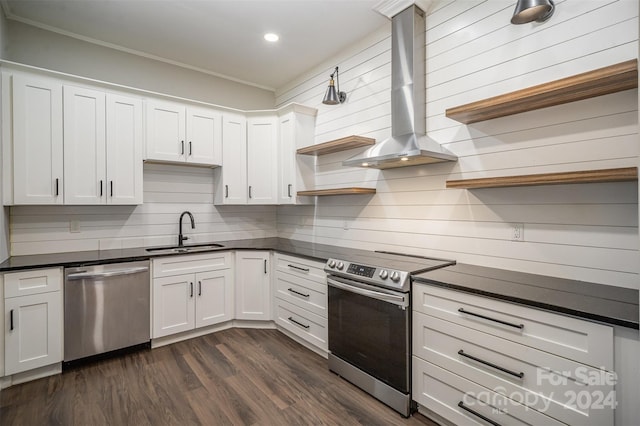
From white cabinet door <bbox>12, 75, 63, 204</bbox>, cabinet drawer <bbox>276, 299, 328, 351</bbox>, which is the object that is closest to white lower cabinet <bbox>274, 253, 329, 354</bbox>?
cabinet drawer <bbox>276, 299, 328, 351</bbox>

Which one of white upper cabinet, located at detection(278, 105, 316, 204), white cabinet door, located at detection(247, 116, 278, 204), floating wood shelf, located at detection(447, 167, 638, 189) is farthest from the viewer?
white cabinet door, located at detection(247, 116, 278, 204)

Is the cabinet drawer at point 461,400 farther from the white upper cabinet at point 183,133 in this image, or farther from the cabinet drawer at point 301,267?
the white upper cabinet at point 183,133

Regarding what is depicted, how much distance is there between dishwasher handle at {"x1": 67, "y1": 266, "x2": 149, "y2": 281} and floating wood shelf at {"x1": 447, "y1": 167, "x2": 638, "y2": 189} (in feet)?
9.30

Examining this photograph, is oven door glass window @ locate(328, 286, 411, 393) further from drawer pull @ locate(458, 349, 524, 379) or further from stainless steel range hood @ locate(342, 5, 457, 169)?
stainless steel range hood @ locate(342, 5, 457, 169)

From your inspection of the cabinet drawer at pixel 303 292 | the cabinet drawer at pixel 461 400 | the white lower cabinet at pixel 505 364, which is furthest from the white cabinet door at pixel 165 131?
the cabinet drawer at pixel 461 400

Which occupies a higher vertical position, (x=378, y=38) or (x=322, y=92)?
(x=378, y=38)

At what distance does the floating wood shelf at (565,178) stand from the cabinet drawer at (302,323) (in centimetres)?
171

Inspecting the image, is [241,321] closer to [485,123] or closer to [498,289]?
[498,289]

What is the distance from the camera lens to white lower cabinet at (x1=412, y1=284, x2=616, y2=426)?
4.57 ft

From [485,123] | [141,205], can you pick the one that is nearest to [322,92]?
[485,123]

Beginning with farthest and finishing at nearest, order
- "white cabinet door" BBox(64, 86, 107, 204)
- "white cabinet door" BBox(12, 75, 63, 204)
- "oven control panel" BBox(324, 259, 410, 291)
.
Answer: "white cabinet door" BBox(64, 86, 107, 204), "white cabinet door" BBox(12, 75, 63, 204), "oven control panel" BBox(324, 259, 410, 291)

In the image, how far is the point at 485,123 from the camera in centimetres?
228

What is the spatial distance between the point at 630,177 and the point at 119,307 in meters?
3.70

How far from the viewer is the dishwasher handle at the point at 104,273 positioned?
2647 mm
